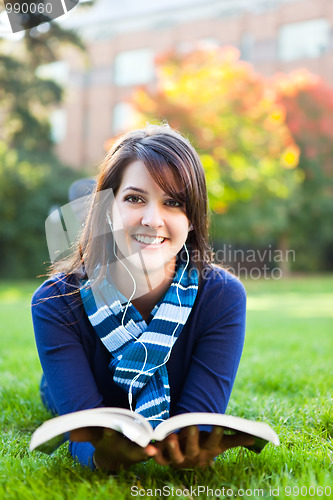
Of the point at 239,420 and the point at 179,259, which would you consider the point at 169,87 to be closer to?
the point at 179,259

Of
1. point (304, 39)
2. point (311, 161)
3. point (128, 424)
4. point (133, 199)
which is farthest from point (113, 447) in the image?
point (304, 39)

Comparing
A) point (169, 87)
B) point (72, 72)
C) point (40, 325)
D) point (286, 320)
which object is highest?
point (72, 72)

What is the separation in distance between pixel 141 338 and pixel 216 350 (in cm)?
26

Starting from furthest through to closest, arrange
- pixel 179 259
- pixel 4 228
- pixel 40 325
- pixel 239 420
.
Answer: pixel 4 228
pixel 179 259
pixel 40 325
pixel 239 420

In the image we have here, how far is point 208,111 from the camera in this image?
1195cm

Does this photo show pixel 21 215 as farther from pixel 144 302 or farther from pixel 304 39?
pixel 144 302

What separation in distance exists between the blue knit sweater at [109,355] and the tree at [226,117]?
976 cm

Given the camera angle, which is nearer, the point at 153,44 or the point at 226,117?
the point at 226,117

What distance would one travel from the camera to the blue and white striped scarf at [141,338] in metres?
1.65

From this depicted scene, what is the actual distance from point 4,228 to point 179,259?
42.1 feet

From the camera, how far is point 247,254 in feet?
56.6

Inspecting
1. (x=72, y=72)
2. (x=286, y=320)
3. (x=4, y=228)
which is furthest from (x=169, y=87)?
(x=72, y=72)

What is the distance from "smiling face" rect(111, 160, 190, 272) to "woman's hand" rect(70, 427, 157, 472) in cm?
63

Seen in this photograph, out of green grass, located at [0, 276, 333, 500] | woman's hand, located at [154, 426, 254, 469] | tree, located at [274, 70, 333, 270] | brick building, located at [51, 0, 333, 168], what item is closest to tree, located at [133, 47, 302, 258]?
tree, located at [274, 70, 333, 270]
